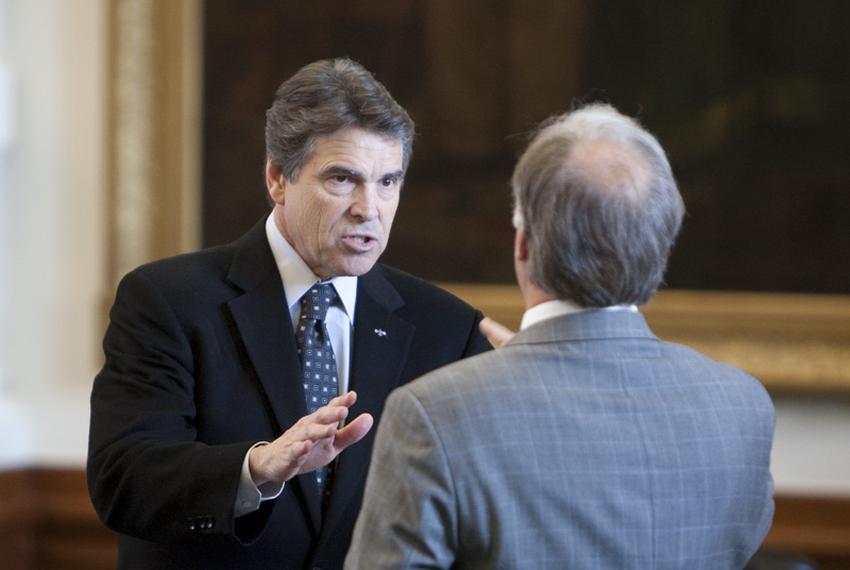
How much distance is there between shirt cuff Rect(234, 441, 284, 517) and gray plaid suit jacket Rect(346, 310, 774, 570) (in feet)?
2.16

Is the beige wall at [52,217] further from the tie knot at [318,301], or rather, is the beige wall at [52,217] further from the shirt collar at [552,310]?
the shirt collar at [552,310]

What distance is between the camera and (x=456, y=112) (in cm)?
659

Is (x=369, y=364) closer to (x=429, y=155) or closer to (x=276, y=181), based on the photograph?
(x=276, y=181)

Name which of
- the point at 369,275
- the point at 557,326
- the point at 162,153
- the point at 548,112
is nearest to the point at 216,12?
the point at 162,153

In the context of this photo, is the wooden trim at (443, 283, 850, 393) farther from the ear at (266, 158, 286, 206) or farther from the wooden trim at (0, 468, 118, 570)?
the ear at (266, 158, 286, 206)

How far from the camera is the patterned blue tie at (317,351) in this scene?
10.7ft

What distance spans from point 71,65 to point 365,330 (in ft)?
12.9

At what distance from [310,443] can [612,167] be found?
0.81 meters

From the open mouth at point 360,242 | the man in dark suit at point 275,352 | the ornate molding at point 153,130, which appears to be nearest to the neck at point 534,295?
the man in dark suit at point 275,352

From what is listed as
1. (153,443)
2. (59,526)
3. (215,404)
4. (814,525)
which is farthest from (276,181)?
(59,526)

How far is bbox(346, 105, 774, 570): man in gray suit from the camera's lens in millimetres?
2264

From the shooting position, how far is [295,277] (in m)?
3.39

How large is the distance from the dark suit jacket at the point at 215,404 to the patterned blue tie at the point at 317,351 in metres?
0.05

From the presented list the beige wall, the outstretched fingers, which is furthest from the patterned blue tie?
the beige wall
